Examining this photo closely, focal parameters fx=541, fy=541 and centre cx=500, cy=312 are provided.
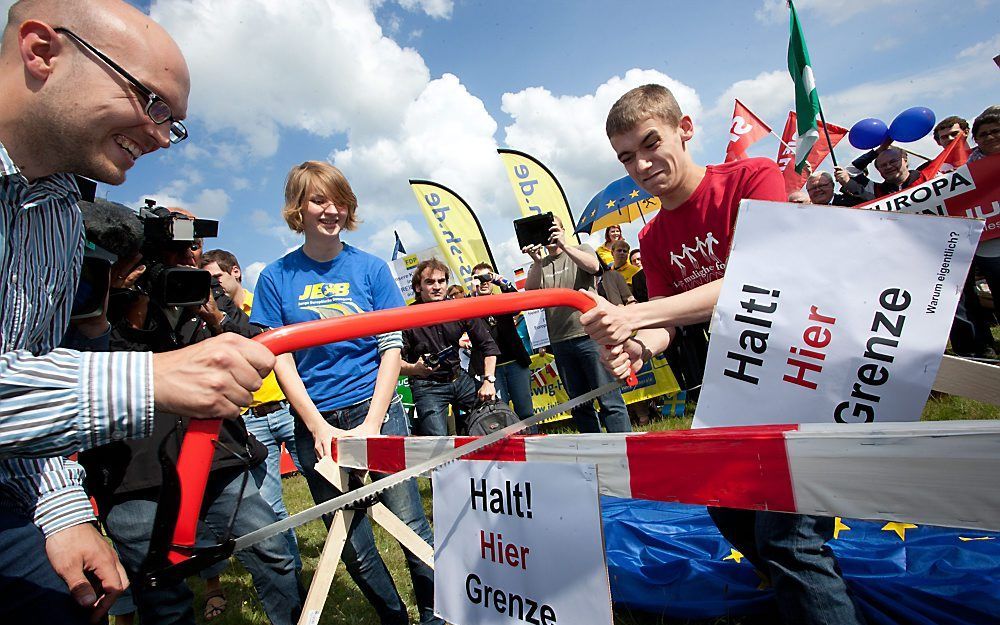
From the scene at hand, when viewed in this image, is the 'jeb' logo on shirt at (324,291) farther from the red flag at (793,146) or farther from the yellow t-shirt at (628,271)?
the red flag at (793,146)

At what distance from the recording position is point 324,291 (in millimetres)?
2771

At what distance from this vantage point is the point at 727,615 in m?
2.47

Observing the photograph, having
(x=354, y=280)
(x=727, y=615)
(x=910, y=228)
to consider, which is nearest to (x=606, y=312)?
(x=910, y=228)

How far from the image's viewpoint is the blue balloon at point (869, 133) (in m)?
8.61

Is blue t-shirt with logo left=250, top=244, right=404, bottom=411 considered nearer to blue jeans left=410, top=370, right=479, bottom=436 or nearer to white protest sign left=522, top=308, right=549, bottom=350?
blue jeans left=410, top=370, right=479, bottom=436

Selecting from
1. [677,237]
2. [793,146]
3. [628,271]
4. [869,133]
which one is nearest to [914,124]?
[869,133]

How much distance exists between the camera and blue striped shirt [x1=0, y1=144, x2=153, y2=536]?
97 centimetres

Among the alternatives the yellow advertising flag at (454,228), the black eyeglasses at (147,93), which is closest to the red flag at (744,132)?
the yellow advertising flag at (454,228)

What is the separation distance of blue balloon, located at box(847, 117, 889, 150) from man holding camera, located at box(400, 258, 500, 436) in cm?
760

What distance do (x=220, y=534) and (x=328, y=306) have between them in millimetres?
1125

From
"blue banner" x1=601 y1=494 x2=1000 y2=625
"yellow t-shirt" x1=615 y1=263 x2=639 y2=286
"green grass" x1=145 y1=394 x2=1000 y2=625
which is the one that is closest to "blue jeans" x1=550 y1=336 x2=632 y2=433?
"blue banner" x1=601 y1=494 x2=1000 y2=625

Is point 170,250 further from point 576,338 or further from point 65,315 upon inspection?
point 576,338

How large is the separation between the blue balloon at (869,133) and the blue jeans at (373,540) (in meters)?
9.32

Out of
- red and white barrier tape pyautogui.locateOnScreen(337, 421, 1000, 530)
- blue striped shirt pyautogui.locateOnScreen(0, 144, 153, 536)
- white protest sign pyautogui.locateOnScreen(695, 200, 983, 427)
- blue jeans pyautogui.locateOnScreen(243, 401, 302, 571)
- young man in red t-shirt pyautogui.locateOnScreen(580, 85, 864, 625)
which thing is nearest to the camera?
red and white barrier tape pyautogui.locateOnScreen(337, 421, 1000, 530)
